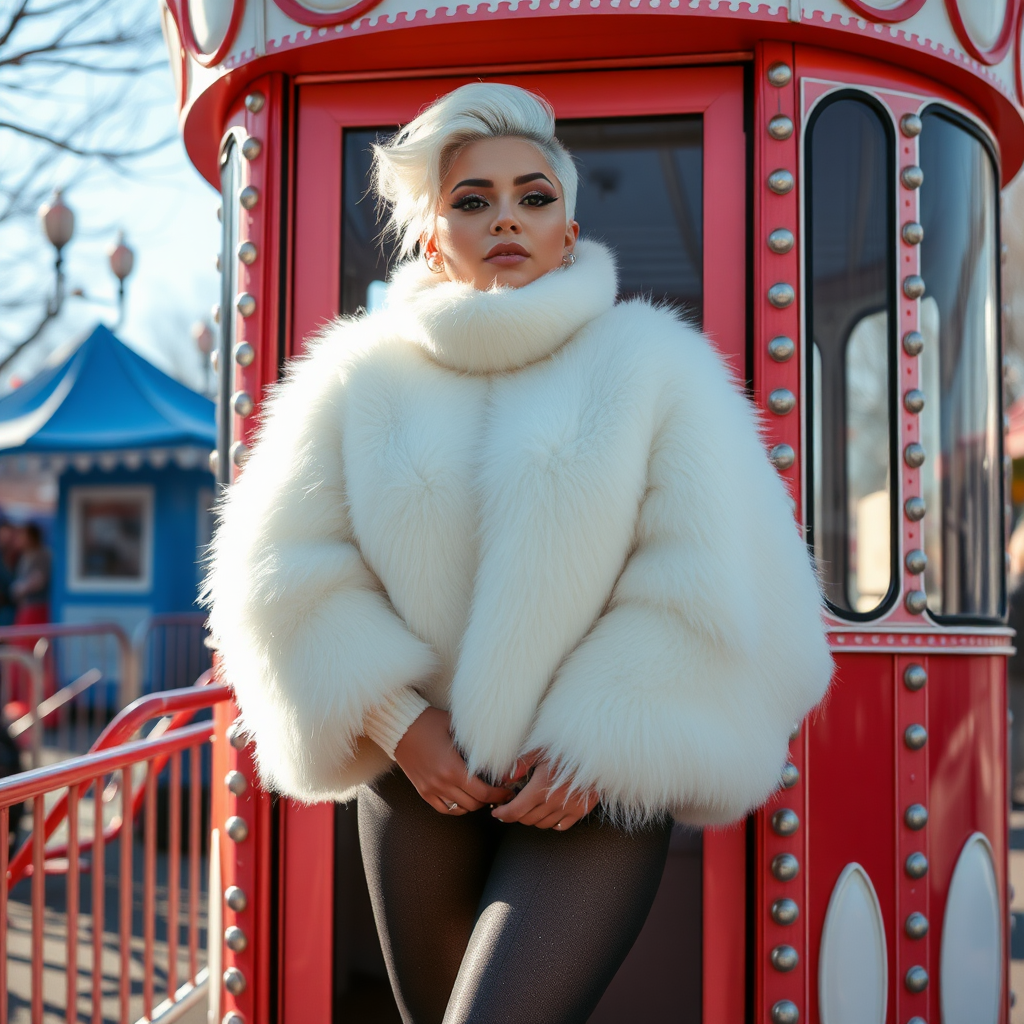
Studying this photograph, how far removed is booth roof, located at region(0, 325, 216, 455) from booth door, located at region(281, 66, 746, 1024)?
667cm

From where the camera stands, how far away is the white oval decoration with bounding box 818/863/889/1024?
2270 millimetres

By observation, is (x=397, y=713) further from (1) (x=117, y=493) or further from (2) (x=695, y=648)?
(1) (x=117, y=493)

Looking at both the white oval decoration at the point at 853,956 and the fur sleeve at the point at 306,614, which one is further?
the white oval decoration at the point at 853,956

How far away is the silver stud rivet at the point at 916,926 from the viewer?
2.32 metres

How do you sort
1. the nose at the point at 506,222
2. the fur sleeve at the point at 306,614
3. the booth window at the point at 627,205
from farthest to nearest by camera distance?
1. the booth window at the point at 627,205
2. the nose at the point at 506,222
3. the fur sleeve at the point at 306,614

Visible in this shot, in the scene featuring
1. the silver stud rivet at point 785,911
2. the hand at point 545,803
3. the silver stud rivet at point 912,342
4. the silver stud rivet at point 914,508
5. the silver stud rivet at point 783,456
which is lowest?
the silver stud rivet at point 785,911

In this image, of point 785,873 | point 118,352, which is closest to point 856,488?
point 785,873

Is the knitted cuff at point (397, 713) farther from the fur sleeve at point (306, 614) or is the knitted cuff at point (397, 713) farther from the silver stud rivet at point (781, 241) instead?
the silver stud rivet at point (781, 241)

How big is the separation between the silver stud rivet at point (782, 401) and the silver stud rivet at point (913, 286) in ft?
1.30

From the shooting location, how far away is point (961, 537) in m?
2.50

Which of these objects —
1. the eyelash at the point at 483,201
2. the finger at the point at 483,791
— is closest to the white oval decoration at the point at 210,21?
the eyelash at the point at 483,201

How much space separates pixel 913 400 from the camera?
239 cm

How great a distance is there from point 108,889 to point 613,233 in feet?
12.7

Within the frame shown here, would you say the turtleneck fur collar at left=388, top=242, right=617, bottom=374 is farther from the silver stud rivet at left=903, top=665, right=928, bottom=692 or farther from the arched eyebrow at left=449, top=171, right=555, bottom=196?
the silver stud rivet at left=903, top=665, right=928, bottom=692
